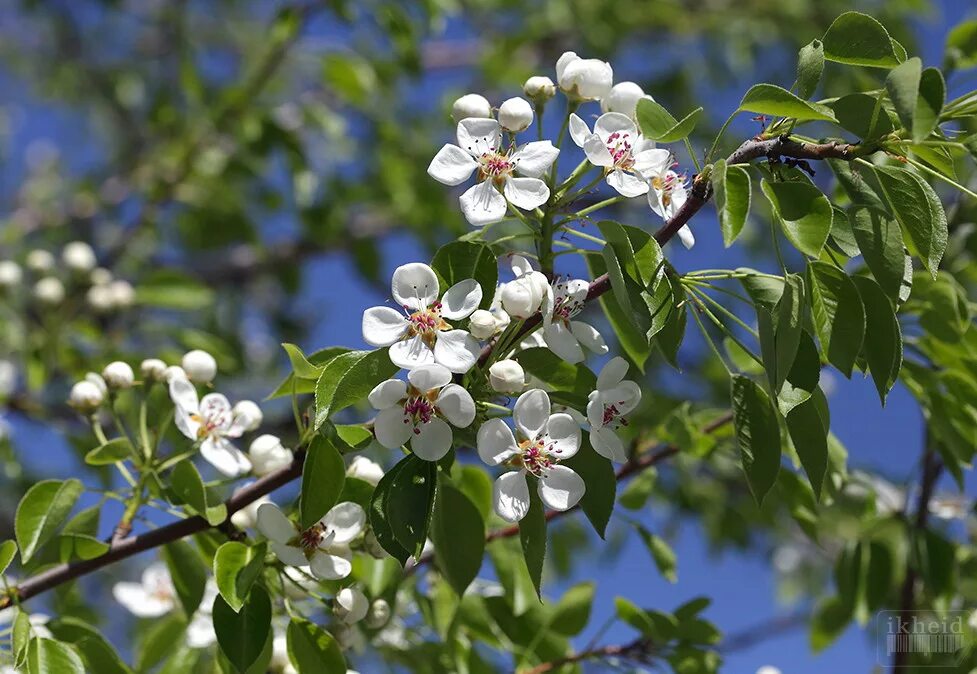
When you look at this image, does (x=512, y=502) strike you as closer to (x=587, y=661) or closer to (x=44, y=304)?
(x=587, y=661)

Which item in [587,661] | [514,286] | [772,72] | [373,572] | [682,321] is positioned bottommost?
[772,72]

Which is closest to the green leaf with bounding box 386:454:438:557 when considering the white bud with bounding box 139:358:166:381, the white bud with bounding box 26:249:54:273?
the white bud with bounding box 139:358:166:381

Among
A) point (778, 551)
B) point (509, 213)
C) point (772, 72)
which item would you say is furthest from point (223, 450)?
point (772, 72)

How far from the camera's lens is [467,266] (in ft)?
5.55

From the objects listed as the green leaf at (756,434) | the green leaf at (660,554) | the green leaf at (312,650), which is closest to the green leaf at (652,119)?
the green leaf at (756,434)

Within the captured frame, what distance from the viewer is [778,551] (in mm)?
5734

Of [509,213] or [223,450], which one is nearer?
→ [509,213]

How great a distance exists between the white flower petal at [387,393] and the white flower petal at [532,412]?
188 millimetres

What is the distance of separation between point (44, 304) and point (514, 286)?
112 inches

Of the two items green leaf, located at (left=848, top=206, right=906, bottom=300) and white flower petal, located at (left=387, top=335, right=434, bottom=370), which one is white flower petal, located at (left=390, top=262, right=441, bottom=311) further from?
green leaf, located at (left=848, top=206, right=906, bottom=300)

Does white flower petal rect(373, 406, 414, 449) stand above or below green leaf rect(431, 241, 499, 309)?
below

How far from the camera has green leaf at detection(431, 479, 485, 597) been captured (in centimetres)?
168

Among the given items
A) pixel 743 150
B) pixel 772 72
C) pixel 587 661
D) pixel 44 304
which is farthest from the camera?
pixel 772 72

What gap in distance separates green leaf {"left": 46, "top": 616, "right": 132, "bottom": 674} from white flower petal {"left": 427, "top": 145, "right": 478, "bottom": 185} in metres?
1.05
